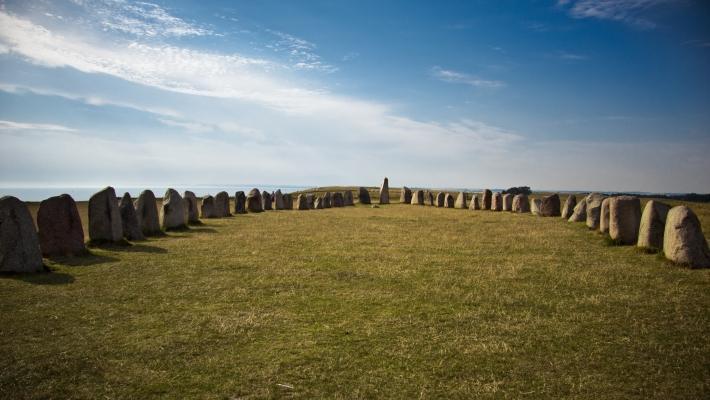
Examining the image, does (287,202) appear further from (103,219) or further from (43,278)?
(43,278)

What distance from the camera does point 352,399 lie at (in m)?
4.39

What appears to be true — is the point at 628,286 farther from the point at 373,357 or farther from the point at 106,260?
the point at 106,260

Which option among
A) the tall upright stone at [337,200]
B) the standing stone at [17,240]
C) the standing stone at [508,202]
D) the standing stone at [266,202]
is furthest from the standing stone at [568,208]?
the standing stone at [17,240]

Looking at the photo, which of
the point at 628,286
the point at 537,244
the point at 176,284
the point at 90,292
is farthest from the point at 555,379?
the point at 537,244

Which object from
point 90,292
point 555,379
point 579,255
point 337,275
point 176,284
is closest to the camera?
point 555,379

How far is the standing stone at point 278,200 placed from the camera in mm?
34562

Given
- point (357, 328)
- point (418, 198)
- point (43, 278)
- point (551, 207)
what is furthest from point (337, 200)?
point (357, 328)

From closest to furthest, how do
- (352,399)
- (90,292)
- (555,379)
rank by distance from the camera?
(352,399), (555,379), (90,292)

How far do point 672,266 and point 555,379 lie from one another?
314 inches

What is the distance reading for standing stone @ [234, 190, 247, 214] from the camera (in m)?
29.4

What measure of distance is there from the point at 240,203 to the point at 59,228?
1811 cm

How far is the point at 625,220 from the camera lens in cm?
1392

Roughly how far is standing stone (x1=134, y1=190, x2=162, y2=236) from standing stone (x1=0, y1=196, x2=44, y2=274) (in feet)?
21.3

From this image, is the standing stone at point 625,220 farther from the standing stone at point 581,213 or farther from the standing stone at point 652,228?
the standing stone at point 581,213
